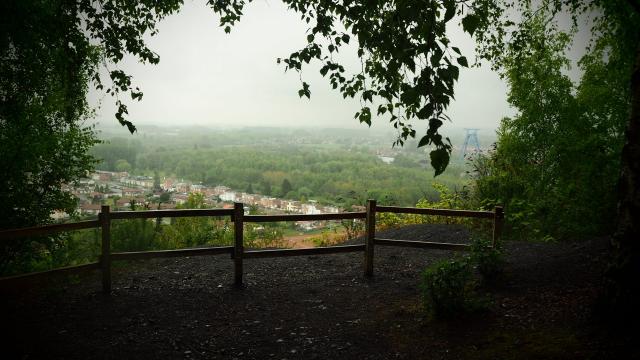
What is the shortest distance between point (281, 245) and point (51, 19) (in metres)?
8.21

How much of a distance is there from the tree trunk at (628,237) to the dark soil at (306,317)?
14.4 inches

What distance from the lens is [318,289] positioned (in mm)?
7340

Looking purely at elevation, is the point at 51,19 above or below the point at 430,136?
above

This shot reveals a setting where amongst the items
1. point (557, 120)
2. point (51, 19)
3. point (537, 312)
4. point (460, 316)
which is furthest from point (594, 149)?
point (51, 19)

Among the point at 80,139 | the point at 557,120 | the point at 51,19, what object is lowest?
the point at 80,139

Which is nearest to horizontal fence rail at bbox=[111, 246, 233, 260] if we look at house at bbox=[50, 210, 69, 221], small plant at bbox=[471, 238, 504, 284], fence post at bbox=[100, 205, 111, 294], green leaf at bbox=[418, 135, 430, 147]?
fence post at bbox=[100, 205, 111, 294]

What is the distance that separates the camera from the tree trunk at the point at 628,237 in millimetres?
4121

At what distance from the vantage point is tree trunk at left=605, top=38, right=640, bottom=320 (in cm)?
412

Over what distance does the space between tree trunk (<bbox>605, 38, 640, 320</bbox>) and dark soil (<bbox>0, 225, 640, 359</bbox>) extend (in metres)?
0.37

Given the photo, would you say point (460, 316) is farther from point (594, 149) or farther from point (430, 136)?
point (594, 149)

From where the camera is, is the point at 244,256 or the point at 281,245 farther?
the point at 281,245

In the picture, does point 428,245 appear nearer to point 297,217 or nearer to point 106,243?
point 297,217

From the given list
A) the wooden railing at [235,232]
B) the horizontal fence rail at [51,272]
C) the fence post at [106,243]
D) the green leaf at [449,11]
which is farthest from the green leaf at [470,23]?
the horizontal fence rail at [51,272]

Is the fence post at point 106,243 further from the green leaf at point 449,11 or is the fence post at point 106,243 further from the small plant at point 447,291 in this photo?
the green leaf at point 449,11
